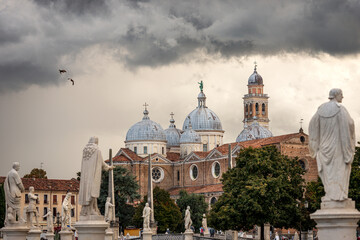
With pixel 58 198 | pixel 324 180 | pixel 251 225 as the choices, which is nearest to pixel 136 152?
pixel 58 198

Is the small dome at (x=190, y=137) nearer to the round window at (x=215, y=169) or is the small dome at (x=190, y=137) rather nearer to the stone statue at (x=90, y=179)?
the round window at (x=215, y=169)

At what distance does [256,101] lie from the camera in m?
159

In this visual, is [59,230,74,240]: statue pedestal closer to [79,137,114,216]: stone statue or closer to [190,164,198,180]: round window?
[79,137,114,216]: stone statue

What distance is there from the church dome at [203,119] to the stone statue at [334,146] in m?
121

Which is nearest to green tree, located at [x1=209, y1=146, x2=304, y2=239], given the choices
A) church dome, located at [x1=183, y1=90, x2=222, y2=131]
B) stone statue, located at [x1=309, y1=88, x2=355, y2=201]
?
stone statue, located at [x1=309, y1=88, x2=355, y2=201]

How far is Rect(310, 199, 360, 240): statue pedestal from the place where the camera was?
11.6m

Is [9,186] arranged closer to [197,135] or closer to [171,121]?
[197,135]

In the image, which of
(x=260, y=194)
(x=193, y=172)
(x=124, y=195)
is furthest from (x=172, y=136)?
(x=260, y=194)

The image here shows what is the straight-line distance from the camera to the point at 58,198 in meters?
95.3

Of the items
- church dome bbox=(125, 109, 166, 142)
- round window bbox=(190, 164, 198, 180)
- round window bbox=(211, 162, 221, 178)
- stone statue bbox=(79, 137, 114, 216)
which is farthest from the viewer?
church dome bbox=(125, 109, 166, 142)

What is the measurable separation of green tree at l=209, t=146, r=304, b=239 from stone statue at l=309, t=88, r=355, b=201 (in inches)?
1349

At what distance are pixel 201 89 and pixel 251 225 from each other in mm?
93552

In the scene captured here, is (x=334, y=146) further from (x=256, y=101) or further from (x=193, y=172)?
(x=256, y=101)

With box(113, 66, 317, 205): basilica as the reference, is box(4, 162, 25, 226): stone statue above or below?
below
